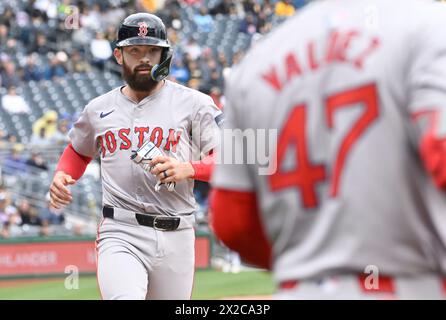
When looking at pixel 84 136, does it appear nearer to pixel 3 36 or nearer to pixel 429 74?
pixel 429 74

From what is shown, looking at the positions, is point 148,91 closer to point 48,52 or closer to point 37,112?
point 37,112

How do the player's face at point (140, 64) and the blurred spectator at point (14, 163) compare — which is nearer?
the player's face at point (140, 64)

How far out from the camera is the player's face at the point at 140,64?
6305 mm

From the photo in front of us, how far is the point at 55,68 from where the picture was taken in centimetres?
2212

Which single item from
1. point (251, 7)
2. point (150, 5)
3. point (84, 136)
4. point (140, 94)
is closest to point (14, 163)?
point (150, 5)

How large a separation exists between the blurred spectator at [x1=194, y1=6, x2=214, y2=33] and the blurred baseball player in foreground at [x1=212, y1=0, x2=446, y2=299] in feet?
75.1

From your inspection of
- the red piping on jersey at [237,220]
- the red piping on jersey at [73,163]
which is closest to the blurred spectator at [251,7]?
the red piping on jersey at [73,163]

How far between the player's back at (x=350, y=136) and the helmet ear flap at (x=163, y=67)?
11.6 feet

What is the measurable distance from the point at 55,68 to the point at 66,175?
16.1 m

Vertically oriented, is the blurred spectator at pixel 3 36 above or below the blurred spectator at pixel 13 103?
above

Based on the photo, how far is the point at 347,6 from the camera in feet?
8.87

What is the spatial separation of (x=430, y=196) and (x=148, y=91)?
394 cm

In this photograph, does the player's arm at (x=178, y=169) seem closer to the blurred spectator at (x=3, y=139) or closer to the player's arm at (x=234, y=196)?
the player's arm at (x=234, y=196)
